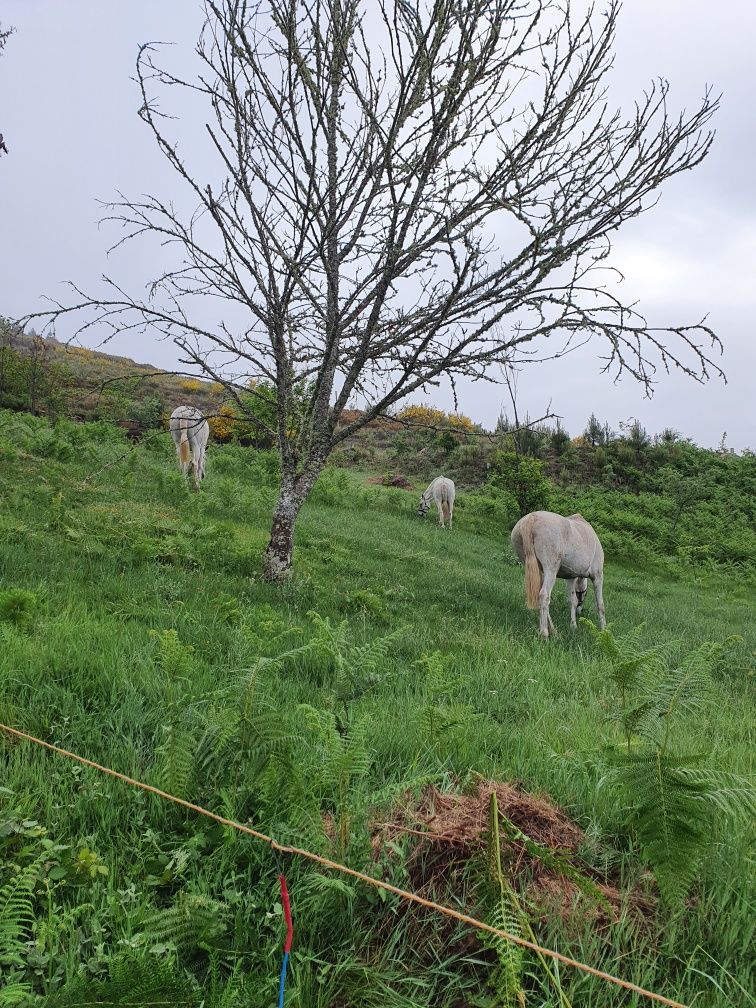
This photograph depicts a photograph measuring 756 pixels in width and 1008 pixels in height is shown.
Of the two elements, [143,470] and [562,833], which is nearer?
[562,833]

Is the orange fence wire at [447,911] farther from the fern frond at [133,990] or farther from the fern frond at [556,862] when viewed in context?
the fern frond at [133,990]

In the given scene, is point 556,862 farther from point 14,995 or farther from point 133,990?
point 14,995

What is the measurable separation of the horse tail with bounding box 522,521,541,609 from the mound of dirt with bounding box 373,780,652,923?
623 cm

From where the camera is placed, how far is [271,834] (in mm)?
2037

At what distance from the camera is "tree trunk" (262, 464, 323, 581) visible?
7.49 metres

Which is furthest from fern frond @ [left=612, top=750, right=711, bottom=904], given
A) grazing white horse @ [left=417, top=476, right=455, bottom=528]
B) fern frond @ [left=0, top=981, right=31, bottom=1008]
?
grazing white horse @ [left=417, top=476, right=455, bottom=528]

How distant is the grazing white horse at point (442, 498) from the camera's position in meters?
19.1

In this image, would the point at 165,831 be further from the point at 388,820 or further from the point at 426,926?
the point at 426,926

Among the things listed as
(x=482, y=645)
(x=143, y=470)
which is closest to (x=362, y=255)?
(x=482, y=645)

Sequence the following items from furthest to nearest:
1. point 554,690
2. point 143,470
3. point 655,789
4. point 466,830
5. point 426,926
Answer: point 143,470 → point 554,690 → point 466,830 → point 655,789 → point 426,926

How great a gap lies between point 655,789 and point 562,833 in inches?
18.8

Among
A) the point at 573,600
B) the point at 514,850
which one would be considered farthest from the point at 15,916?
the point at 573,600

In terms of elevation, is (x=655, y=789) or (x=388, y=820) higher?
(x=655, y=789)

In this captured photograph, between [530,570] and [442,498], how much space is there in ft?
35.6
